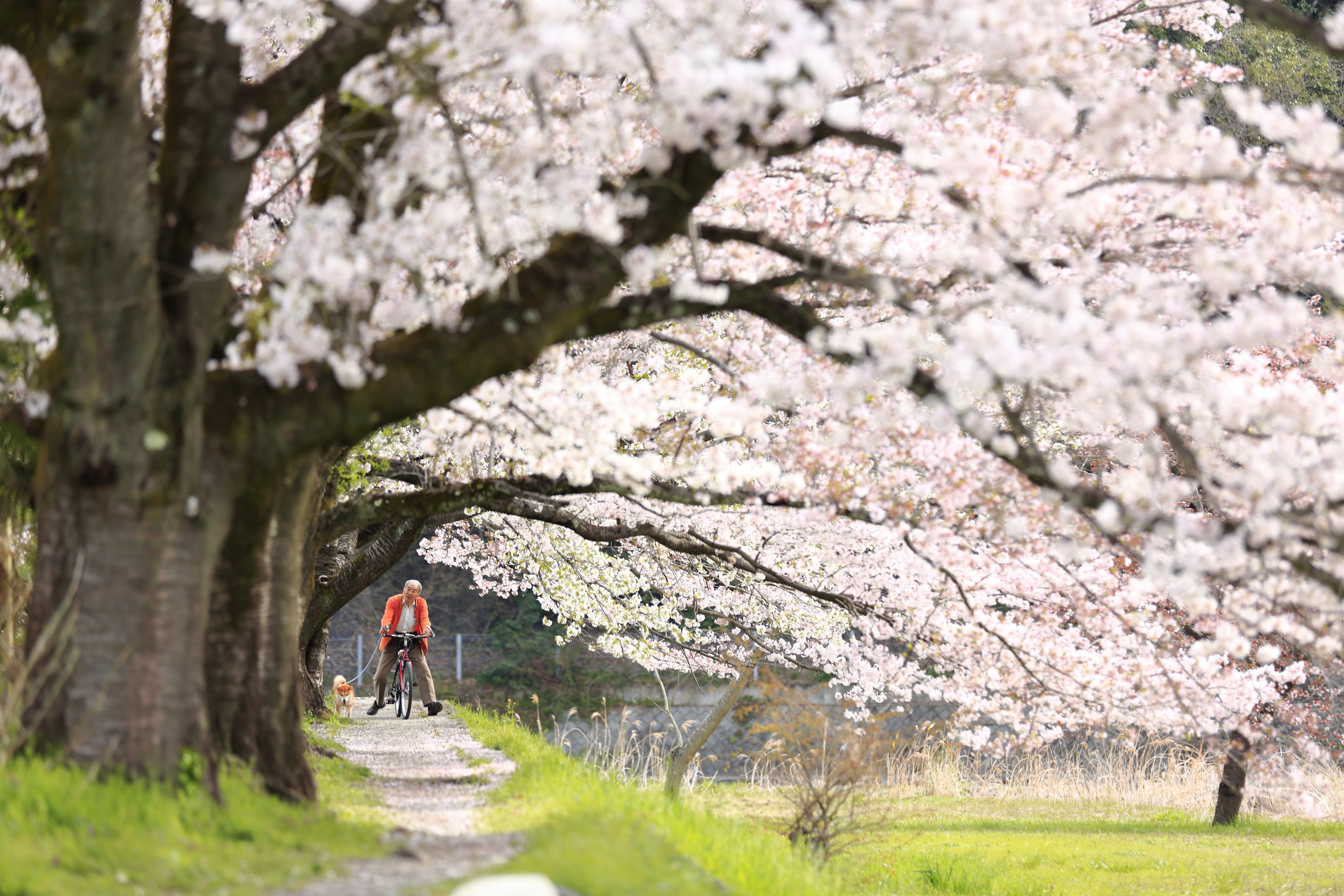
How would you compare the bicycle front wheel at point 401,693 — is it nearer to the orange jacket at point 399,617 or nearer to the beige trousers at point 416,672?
the beige trousers at point 416,672

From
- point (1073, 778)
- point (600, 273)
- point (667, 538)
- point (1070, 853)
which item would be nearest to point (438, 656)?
point (1073, 778)

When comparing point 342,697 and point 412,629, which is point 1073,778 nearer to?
point 412,629

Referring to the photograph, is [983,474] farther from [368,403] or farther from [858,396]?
[368,403]

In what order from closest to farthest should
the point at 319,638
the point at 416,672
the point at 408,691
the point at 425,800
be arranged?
the point at 425,800, the point at 319,638, the point at 416,672, the point at 408,691

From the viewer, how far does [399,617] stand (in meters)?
15.7

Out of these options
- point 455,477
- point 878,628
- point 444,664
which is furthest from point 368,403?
point 444,664

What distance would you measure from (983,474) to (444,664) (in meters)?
23.2

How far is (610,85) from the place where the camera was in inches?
300

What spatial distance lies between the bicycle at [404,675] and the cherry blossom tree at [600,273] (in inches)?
324

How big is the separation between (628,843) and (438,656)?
24179 millimetres

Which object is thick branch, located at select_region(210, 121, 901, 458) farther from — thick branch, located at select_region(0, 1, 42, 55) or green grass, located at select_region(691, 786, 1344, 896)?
green grass, located at select_region(691, 786, 1344, 896)

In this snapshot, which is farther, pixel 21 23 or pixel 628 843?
pixel 628 843

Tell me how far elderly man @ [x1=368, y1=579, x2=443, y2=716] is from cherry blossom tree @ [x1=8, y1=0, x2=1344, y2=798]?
7.92 meters

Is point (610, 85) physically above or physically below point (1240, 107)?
above
